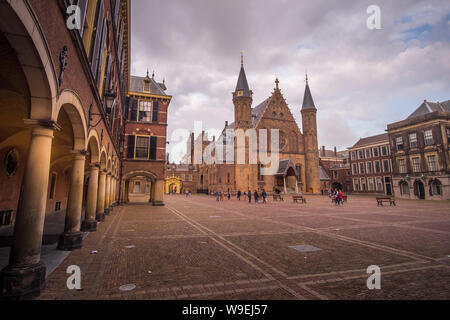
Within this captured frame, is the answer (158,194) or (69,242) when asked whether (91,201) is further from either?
(158,194)

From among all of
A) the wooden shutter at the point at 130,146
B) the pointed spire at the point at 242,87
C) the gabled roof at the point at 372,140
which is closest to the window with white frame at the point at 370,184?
the gabled roof at the point at 372,140

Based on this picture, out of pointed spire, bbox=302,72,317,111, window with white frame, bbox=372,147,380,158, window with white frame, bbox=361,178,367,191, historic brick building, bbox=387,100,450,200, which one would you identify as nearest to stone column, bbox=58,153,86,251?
historic brick building, bbox=387,100,450,200

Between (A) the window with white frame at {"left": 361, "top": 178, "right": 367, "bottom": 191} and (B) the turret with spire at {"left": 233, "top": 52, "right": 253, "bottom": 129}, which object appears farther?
(A) the window with white frame at {"left": 361, "top": 178, "right": 367, "bottom": 191}

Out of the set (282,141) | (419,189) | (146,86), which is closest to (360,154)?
(419,189)

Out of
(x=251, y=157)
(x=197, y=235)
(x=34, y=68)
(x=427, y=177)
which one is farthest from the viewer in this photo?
(x=251, y=157)

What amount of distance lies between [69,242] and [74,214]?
79 centimetres

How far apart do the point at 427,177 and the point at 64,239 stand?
4335cm

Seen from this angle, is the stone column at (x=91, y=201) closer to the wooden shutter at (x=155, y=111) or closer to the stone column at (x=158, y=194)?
the stone column at (x=158, y=194)

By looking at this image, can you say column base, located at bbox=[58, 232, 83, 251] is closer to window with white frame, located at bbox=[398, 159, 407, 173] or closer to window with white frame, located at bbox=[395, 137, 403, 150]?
window with white frame, located at bbox=[398, 159, 407, 173]

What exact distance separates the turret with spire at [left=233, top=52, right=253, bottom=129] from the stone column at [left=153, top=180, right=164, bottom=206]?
21491mm

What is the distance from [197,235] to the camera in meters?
8.55

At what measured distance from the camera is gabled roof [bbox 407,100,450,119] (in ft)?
118

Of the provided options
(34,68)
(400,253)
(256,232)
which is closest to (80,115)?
(34,68)
